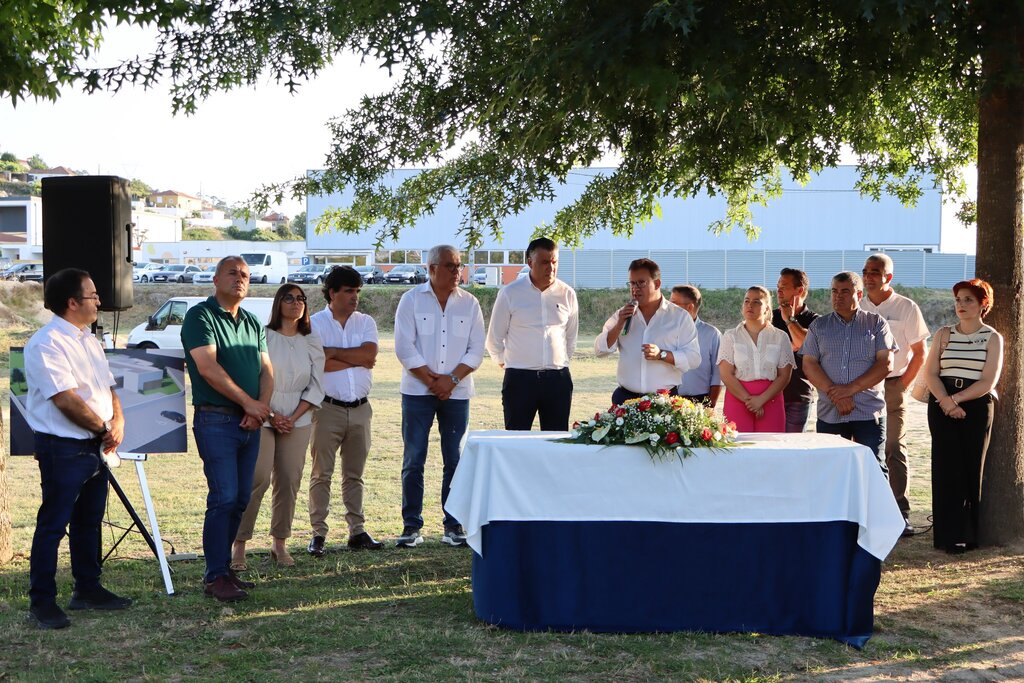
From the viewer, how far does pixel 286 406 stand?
641 cm

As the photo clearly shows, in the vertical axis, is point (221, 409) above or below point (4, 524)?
above

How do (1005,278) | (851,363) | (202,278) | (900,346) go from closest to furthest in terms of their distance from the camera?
(851,363) → (1005,278) → (900,346) → (202,278)

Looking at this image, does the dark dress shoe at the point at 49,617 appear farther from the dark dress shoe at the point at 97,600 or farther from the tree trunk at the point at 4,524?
the tree trunk at the point at 4,524

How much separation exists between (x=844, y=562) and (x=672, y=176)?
4162 millimetres

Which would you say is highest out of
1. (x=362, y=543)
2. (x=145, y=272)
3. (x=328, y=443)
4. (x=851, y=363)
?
(x=145, y=272)

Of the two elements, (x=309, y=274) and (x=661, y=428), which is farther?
(x=309, y=274)

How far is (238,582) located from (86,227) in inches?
102

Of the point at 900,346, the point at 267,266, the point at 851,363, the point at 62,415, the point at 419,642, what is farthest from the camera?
the point at 267,266

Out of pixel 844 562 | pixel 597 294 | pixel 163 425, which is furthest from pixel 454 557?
pixel 597 294

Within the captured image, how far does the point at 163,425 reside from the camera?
6578mm

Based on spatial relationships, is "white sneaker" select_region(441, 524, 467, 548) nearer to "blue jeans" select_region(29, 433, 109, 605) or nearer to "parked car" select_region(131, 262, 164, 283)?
"blue jeans" select_region(29, 433, 109, 605)

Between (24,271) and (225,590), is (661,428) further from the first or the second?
(24,271)

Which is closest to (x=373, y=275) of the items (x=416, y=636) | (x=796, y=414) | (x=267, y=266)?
(x=267, y=266)

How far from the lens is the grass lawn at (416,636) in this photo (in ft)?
15.1
